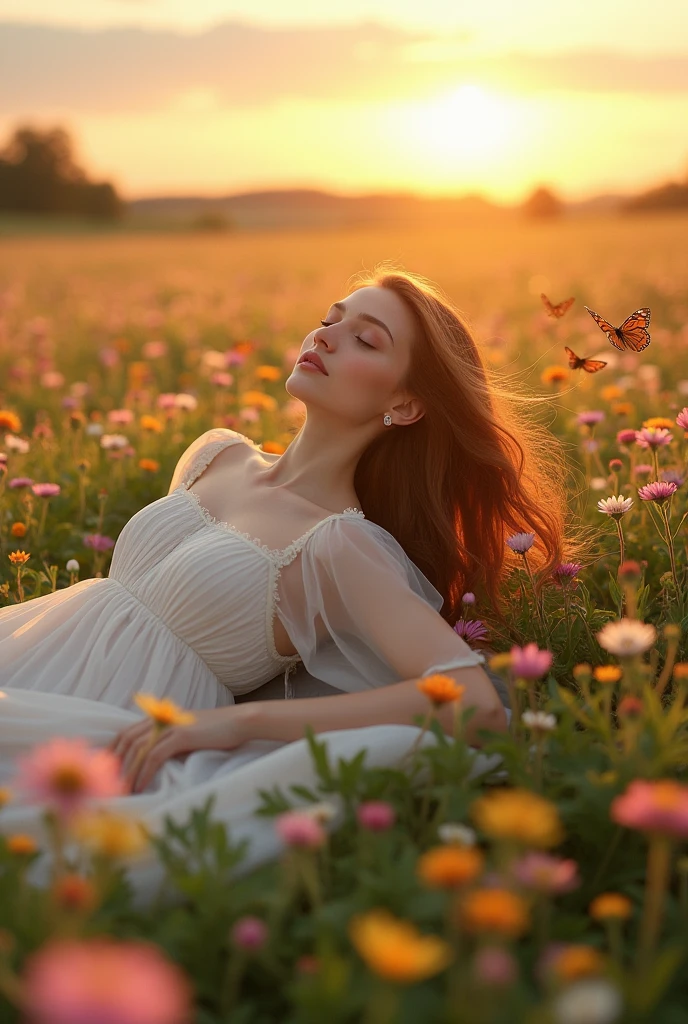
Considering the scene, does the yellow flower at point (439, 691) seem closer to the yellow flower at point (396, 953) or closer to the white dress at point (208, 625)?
the white dress at point (208, 625)

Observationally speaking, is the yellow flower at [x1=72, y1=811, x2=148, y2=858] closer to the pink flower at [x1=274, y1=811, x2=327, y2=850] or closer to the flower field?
the flower field

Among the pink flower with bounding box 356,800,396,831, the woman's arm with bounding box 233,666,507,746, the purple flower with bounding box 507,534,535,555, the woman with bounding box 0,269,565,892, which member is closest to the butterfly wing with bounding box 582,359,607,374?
the woman with bounding box 0,269,565,892

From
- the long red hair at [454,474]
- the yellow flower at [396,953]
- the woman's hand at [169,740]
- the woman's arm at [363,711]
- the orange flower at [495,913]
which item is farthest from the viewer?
the long red hair at [454,474]

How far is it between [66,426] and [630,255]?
13.6m

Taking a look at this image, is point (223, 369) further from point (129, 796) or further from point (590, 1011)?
point (590, 1011)

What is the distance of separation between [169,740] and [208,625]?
0.55 meters

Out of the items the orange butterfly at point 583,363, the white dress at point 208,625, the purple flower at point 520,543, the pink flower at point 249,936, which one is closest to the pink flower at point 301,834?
the pink flower at point 249,936

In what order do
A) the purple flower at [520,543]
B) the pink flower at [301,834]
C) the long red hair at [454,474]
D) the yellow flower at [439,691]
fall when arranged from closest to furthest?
the pink flower at [301,834] → the yellow flower at [439,691] → the purple flower at [520,543] → the long red hair at [454,474]

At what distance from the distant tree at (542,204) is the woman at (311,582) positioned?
5517 centimetres

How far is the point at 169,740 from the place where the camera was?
2.23 meters

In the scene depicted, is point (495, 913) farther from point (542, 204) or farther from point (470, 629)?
point (542, 204)

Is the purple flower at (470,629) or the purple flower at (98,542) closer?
the purple flower at (470,629)

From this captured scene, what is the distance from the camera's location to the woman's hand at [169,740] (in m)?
2.17

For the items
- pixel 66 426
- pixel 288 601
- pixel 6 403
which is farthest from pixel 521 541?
pixel 6 403
